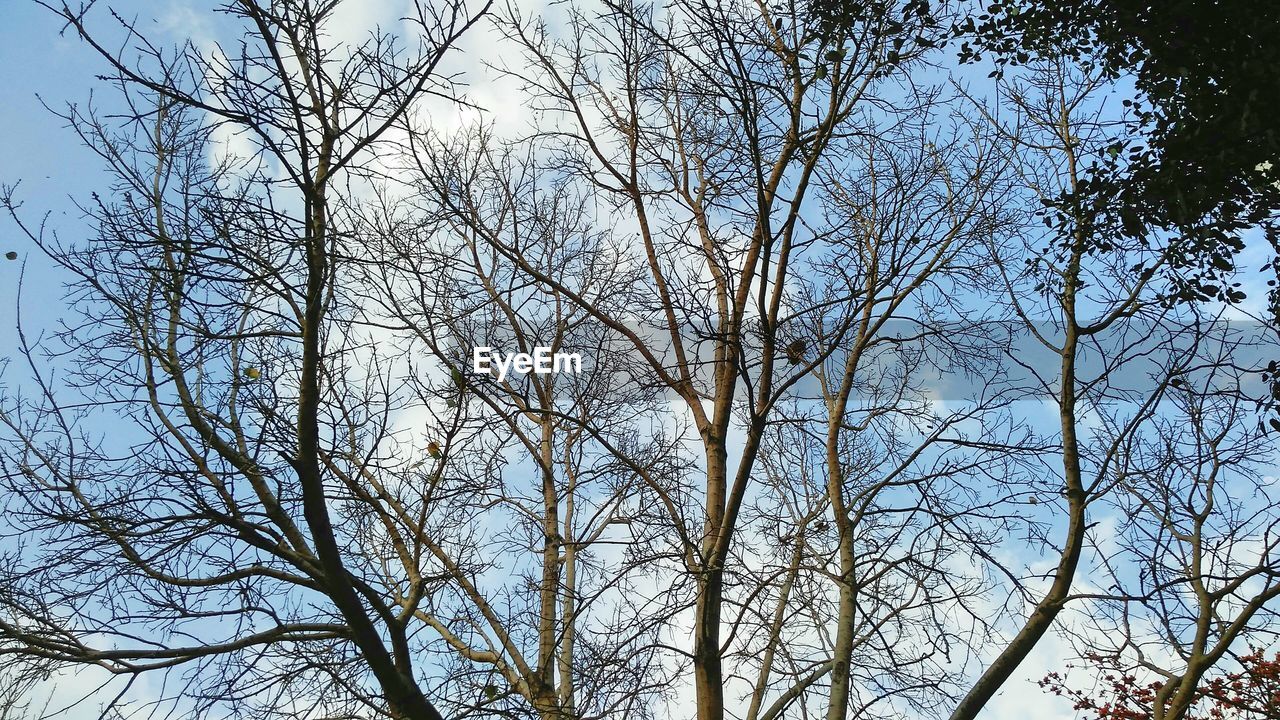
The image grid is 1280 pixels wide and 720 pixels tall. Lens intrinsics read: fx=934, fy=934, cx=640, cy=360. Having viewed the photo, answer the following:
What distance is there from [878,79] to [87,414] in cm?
510

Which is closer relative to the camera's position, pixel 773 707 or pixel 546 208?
pixel 773 707

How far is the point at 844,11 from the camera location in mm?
4664

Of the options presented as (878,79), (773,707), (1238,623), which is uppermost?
(878,79)

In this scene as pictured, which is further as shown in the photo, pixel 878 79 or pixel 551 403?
pixel 551 403

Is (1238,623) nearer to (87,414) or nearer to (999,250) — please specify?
(999,250)

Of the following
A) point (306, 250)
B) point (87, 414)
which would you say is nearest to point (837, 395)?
point (306, 250)

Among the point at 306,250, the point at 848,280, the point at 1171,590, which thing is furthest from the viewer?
the point at 1171,590

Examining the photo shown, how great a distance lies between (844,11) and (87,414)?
4.94m

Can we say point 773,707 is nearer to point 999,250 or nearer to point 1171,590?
point 1171,590

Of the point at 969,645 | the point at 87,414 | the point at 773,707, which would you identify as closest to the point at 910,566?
the point at 969,645

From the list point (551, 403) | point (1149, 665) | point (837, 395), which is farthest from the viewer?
point (551, 403)

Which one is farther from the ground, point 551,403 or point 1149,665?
point 551,403

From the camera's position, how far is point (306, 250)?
397 centimetres

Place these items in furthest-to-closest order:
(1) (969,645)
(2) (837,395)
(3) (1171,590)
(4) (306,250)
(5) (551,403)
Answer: (5) (551,403) < (2) (837,395) < (3) (1171,590) < (1) (969,645) < (4) (306,250)
